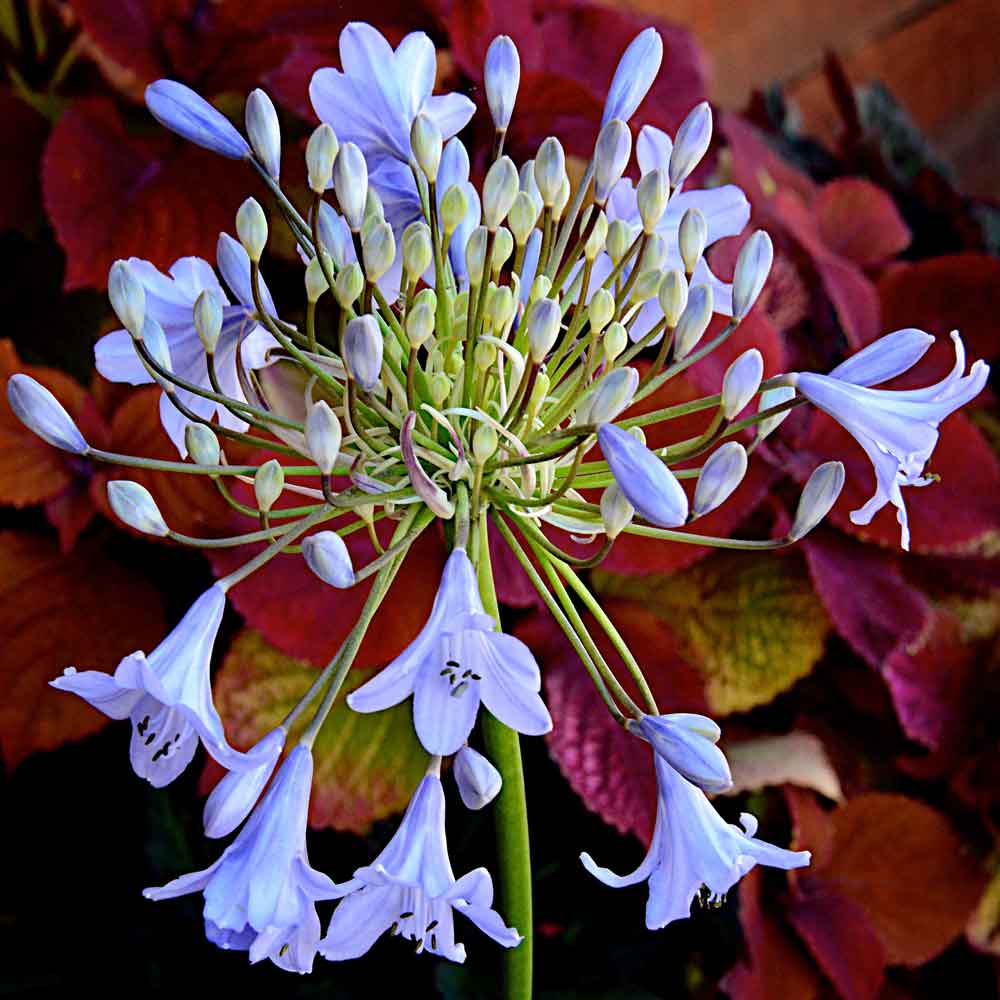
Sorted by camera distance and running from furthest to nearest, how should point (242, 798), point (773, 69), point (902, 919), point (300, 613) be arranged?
point (773, 69) → point (902, 919) → point (300, 613) → point (242, 798)

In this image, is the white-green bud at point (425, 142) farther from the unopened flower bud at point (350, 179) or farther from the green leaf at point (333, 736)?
the green leaf at point (333, 736)

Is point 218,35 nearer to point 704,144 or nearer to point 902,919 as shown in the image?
point 704,144

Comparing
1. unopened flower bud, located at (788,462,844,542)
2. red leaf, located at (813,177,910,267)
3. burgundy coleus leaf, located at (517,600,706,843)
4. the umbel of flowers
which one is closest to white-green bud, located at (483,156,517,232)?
the umbel of flowers

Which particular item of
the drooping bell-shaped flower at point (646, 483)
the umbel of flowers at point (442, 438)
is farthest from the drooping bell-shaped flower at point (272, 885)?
the drooping bell-shaped flower at point (646, 483)

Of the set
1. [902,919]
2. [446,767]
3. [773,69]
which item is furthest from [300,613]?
[773,69]

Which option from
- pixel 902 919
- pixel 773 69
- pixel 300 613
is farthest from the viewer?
pixel 773 69

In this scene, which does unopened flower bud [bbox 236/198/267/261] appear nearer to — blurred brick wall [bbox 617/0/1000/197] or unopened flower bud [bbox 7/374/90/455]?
unopened flower bud [bbox 7/374/90/455]
